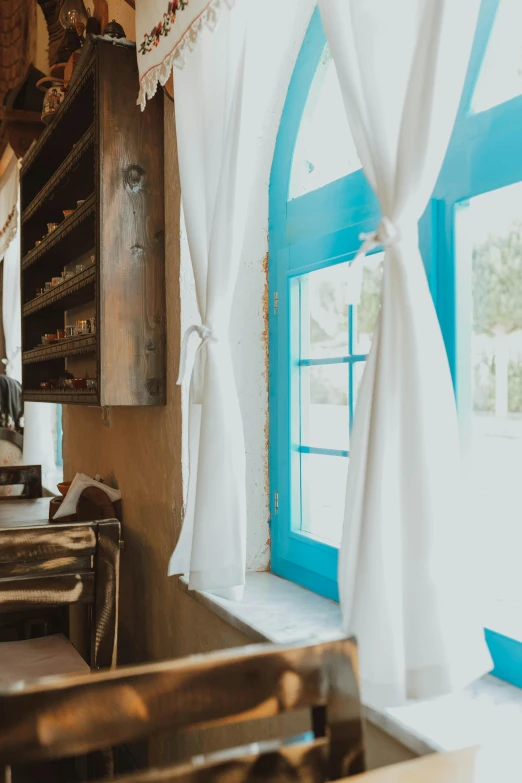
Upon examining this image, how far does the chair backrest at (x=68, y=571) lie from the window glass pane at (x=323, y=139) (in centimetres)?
118

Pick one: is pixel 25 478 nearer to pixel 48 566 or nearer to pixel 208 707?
pixel 48 566

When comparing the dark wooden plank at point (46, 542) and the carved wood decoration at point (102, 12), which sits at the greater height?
the carved wood decoration at point (102, 12)

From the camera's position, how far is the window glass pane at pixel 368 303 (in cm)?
185

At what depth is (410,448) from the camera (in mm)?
1180

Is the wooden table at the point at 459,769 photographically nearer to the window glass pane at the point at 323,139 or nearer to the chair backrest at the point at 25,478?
the window glass pane at the point at 323,139

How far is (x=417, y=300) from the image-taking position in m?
1.20

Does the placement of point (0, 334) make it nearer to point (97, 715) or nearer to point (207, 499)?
point (207, 499)

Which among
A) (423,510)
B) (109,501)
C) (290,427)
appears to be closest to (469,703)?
(423,510)

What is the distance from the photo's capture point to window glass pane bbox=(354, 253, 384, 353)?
1852 mm

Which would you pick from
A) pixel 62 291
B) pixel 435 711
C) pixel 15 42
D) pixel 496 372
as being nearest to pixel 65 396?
pixel 62 291

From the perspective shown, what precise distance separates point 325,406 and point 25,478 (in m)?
2.06

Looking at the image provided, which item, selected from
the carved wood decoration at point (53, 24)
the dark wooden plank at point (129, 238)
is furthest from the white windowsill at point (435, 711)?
the carved wood decoration at point (53, 24)

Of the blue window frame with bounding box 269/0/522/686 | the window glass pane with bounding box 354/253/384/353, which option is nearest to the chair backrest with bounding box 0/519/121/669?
the blue window frame with bounding box 269/0/522/686

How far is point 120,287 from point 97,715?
171 cm
